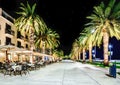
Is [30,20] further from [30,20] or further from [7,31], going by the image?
[7,31]

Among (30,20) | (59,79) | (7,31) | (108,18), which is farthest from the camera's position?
(7,31)

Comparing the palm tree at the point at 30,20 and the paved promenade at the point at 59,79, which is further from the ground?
the palm tree at the point at 30,20

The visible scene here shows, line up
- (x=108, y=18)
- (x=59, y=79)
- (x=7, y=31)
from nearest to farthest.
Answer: (x=59, y=79) → (x=108, y=18) → (x=7, y=31)

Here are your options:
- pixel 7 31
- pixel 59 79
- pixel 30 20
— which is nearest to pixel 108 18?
pixel 30 20

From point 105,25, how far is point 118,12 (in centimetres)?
366

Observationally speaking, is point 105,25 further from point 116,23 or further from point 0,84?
point 0,84

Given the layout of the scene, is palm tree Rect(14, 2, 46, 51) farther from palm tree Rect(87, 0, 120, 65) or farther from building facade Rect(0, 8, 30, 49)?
palm tree Rect(87, 0, 120, 65)

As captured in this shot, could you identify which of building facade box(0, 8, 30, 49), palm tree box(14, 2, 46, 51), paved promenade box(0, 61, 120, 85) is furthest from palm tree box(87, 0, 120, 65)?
paved promenade box(0, 61, 120, 85)

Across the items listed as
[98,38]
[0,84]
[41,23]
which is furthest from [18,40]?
[0,84]

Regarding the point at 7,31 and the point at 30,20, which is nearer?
the point at 30,20

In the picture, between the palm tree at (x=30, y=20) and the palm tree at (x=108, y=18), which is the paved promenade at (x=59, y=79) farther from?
the palm tree at (x=30, y=20)

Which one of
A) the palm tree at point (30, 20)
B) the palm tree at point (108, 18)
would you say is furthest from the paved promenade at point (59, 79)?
the palm tree at point (30, 20)

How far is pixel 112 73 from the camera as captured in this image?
2309 cm

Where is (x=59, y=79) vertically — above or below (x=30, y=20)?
below
